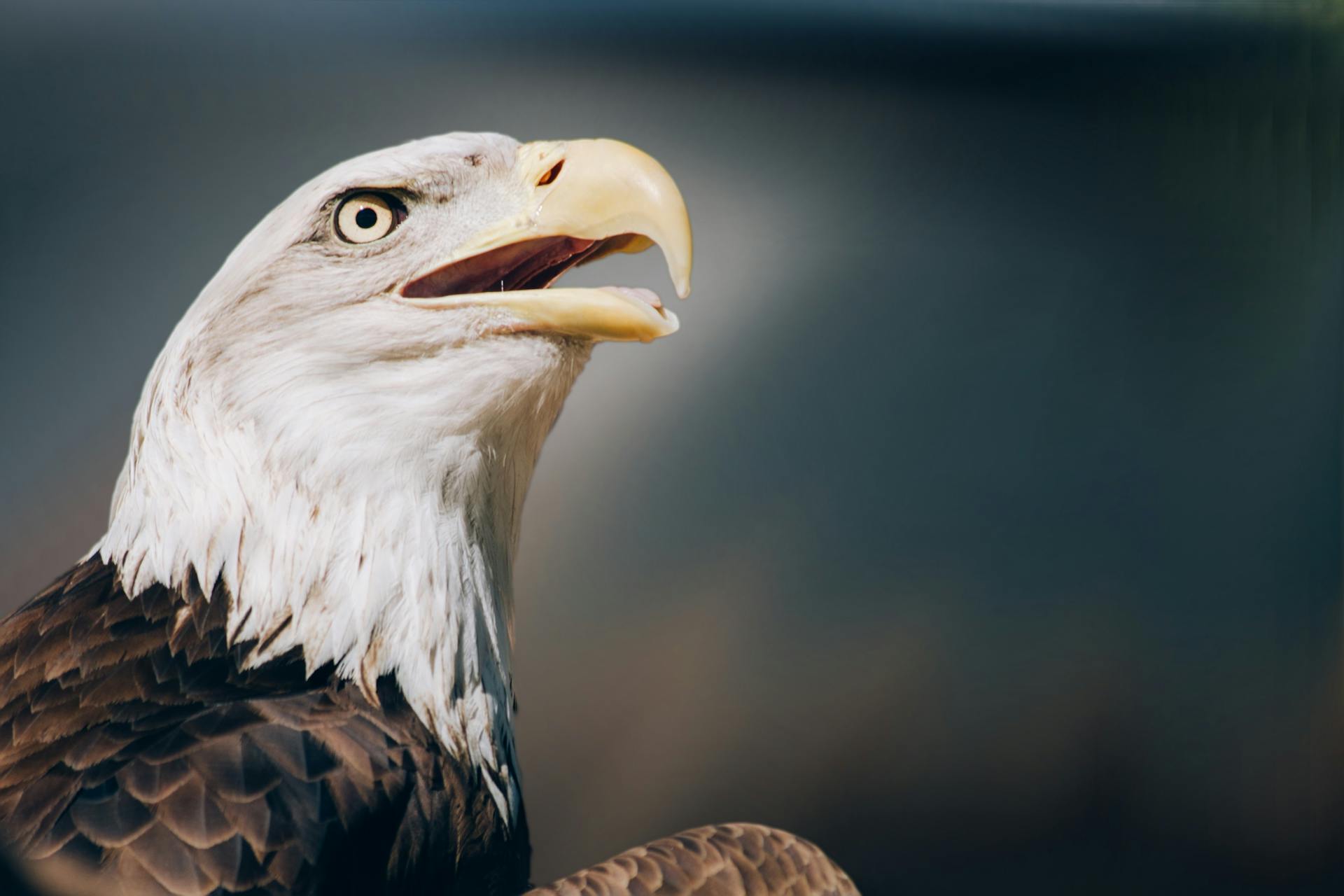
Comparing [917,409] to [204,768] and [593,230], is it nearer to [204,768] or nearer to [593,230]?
[593,230]

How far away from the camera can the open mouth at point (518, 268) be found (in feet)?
2.60

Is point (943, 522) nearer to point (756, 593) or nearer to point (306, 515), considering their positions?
point (756, 593)

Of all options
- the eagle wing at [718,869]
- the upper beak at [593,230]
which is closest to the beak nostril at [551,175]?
the upper beak at [593,230]

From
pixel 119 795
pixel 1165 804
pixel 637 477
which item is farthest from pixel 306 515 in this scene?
pixel 1165 804

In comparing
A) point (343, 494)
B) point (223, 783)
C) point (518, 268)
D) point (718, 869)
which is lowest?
point (718, 869)

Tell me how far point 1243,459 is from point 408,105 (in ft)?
3.31

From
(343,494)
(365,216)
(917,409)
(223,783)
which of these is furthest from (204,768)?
(917,409)

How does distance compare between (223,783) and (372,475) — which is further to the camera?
(372,475)

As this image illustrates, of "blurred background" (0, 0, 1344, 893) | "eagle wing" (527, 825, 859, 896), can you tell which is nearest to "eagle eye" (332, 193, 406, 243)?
"blurred background" (0, 0, 1344, 893)

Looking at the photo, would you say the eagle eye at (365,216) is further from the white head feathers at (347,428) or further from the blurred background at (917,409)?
the blurred background at (917,409)

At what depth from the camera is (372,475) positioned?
2.60ft

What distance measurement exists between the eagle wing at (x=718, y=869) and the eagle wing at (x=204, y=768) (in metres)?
0.10

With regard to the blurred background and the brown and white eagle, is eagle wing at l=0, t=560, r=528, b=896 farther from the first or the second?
the blurred background

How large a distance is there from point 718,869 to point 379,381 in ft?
1.56
